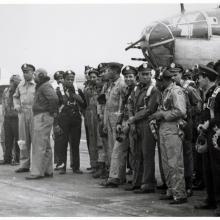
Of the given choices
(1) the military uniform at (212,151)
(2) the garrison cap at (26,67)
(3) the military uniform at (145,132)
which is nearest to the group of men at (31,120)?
(2) the garrison cap at (26,67)

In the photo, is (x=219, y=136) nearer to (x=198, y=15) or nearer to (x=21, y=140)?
(x=21, y=140)

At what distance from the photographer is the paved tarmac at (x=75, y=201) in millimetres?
6867

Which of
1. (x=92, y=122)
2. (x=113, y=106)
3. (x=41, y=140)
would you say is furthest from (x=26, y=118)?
(x=113, y=106)

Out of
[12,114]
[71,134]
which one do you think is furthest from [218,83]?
[12,114]

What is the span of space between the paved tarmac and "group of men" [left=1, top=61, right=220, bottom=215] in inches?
9.8

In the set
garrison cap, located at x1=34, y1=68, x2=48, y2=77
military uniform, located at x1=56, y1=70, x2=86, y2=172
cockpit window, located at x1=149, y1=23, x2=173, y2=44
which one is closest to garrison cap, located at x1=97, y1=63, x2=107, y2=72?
military uniform, located at x1=56, y1=70, x2=86, y2=172

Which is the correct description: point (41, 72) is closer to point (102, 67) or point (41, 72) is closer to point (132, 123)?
point (102, 67)

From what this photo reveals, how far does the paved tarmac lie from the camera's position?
6.87 meters

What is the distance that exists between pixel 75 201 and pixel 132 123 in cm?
155

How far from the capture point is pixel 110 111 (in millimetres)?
9336

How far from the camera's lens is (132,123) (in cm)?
848

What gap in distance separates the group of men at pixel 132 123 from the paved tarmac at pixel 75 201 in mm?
248

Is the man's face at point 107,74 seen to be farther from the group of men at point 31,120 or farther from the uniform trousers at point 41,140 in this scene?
the uniform trousers at point 41,140

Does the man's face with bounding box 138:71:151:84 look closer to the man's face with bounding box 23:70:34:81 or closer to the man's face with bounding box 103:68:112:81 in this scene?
the man's face with bounding box 103:68:112:81
